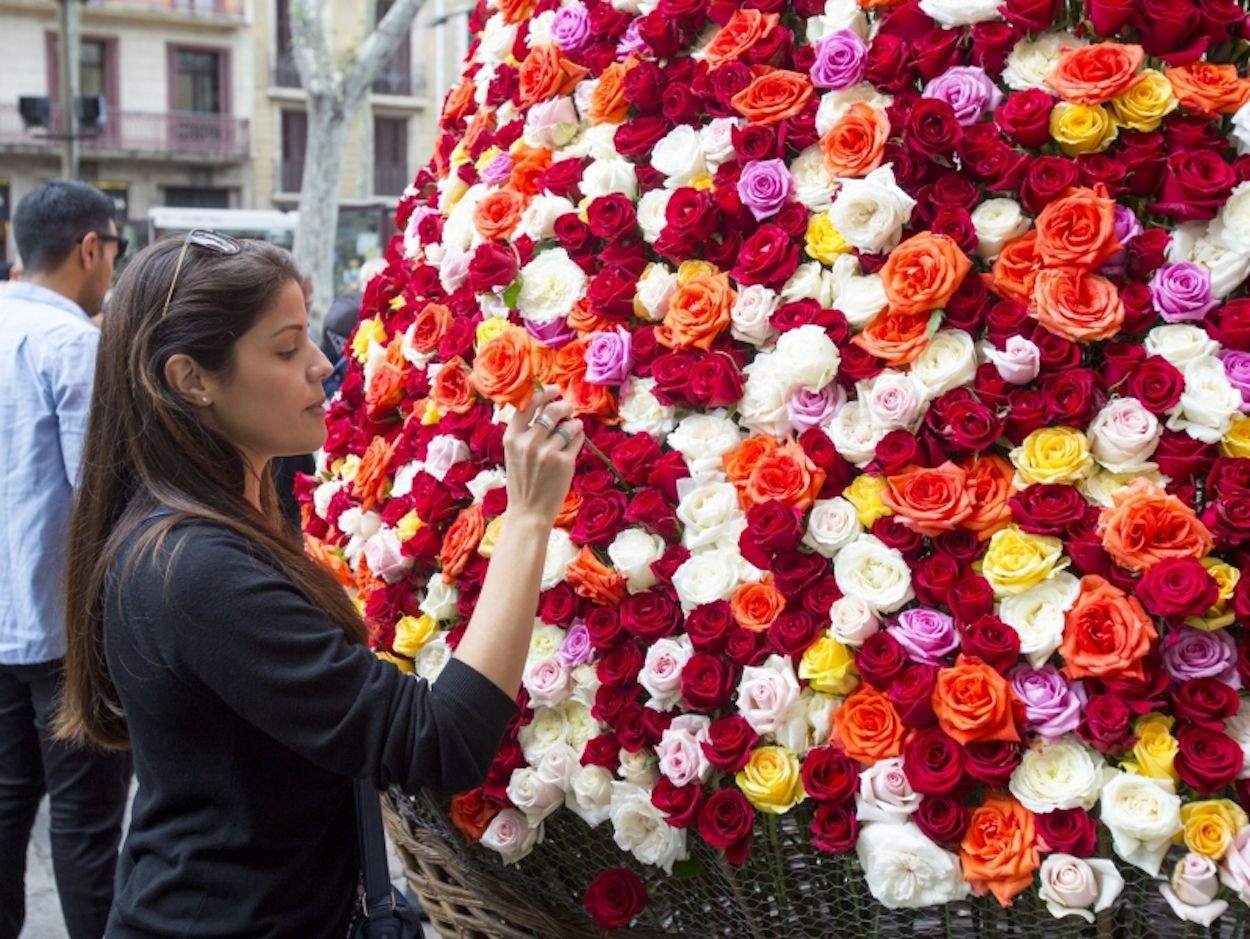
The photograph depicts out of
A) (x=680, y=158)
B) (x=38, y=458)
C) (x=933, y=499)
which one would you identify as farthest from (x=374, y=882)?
(x=38, y=458)

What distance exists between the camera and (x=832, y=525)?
4.74ft

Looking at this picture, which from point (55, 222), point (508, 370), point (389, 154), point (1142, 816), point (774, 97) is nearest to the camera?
point (1142, 816)

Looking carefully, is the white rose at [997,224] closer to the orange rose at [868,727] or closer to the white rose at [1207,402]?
the white rose at [1207,402]

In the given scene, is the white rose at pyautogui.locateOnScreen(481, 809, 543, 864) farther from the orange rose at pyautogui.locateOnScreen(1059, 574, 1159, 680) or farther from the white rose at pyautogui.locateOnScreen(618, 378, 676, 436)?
the orange rose at pyautogui.locateOnScreen(1059, 574, 1159, 680)

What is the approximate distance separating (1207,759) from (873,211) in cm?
63

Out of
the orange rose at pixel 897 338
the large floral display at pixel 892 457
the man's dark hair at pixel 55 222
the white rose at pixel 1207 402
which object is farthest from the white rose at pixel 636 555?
the man's dark hair at pixel 55 222

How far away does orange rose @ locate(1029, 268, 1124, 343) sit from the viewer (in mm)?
1348

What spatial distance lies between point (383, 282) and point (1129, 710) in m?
1.37

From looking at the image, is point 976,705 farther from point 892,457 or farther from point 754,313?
point 754,313

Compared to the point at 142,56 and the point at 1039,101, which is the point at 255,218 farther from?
the point at 1039,101

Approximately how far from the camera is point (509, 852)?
5.44 ft

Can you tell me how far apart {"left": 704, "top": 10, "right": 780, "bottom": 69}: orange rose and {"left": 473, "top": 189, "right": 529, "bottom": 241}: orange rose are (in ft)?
1.11

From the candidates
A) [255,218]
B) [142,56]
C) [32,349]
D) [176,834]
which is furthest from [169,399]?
[142,56]

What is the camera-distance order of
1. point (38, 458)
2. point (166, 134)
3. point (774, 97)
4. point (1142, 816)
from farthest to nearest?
point (166, 134), point (38, 458), point (774, 97), point (1142, 816)
